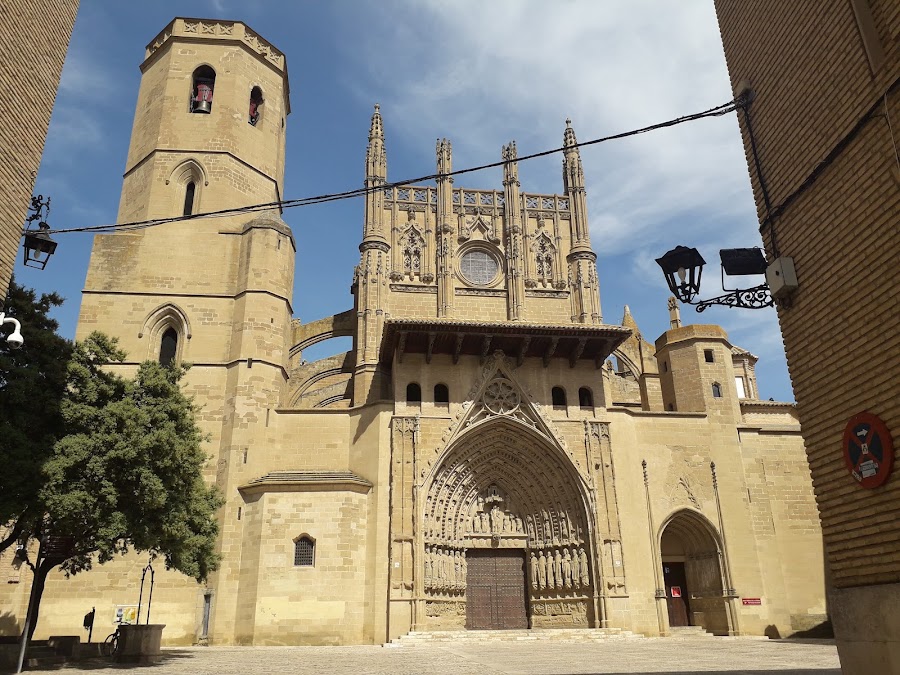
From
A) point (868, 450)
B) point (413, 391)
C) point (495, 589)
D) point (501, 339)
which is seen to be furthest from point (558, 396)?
point (868, 450)

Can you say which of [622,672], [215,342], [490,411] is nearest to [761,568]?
[490,411]

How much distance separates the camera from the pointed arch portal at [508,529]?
67.3 ft

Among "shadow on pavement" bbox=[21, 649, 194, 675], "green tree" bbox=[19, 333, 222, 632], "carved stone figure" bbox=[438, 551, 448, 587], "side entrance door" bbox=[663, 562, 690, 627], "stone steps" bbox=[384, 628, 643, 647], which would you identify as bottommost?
"shadow on pavement" bbox=[21, 649, 194, 675]

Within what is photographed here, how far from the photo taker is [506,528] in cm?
2188

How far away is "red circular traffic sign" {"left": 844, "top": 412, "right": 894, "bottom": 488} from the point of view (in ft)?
19.4

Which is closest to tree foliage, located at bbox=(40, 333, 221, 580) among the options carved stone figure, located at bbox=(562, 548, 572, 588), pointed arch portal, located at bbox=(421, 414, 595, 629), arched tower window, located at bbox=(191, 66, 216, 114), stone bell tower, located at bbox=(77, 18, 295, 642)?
stone bell tower, located at bbox=(77, 18, 295, 642)

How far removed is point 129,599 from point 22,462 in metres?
9.17

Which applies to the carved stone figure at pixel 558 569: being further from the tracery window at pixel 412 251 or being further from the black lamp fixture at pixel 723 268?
the black lamp fixture at pixel 723 268

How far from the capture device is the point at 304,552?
19.1m

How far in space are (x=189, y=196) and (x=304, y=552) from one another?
1250cm

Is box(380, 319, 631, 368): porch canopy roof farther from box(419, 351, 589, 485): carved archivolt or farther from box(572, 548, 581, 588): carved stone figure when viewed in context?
box(572, 548, 581, 588): carved stone figure

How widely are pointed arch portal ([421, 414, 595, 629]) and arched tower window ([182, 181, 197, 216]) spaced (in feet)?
37.9

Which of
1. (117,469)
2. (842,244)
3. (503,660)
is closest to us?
(842,244)

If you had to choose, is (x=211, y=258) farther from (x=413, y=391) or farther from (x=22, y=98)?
(x=22, y=98)
